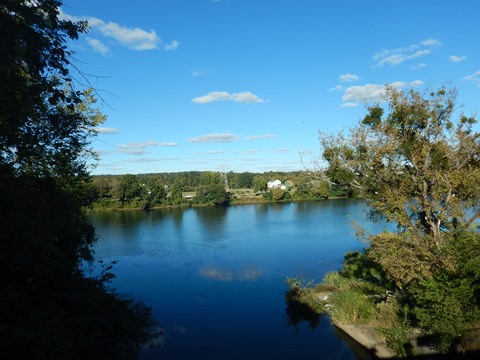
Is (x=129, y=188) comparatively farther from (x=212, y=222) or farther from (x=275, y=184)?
(x=275, y=184)

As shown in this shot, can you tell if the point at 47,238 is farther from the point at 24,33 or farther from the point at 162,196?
the point at 162,196

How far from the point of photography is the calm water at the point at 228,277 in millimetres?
13906

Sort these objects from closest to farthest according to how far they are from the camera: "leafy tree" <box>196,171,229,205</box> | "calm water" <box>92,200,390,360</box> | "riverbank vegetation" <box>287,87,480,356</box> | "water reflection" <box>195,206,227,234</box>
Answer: "riverbank vegetation" <box>287,87,480,356</box> < "calm water" <box>92,200,390,360</box> < "water reflection" <box>195,206,227,234</box> < "leafy tree" <box>196,171,229,205</box>

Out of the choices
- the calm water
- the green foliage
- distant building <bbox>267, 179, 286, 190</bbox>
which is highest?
distant building <bbox>267, 179, 286, 190</bbox>

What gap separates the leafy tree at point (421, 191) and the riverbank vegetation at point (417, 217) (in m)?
0.03

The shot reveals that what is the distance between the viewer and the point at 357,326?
13609 millimetres

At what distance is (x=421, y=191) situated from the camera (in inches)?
505

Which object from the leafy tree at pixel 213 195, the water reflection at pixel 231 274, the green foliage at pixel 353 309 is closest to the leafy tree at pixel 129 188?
the leafy tree at pixel 213 195

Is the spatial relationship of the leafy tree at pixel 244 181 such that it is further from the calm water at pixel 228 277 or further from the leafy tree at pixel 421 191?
the leafy tree at pixel 421 191

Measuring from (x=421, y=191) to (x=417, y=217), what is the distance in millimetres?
1353

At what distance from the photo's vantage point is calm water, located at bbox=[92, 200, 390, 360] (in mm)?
13906

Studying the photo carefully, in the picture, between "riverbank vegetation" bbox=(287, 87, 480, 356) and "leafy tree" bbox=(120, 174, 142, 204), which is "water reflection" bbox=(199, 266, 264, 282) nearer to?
"riverbank vegetation" bbox=(287, 87, 480, 356)

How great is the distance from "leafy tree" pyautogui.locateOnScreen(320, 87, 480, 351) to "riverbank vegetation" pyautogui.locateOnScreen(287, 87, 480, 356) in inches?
1.3

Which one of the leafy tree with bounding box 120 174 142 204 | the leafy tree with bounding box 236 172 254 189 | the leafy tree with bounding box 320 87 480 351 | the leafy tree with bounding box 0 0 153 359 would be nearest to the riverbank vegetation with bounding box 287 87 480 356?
the leafy tree with bounding box 320 87 480 351
